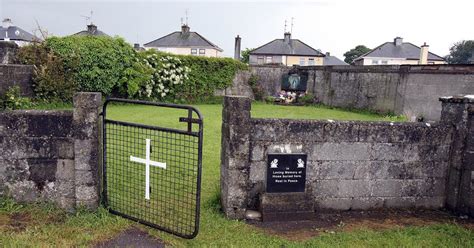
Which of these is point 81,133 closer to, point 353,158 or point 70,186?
point 70,186

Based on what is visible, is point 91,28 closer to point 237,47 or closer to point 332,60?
point 237,47

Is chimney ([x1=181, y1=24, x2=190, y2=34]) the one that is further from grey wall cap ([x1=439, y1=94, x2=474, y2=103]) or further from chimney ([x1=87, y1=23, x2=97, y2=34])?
grey wall cap ([x1=439, y1=94, x2=474, y2=103])

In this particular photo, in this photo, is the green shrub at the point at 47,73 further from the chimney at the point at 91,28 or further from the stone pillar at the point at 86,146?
the chimney at the point at 91,28

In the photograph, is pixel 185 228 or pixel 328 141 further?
pixel 328 141

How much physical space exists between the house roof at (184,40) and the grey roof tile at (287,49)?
21.9 ft

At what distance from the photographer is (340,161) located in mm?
4523

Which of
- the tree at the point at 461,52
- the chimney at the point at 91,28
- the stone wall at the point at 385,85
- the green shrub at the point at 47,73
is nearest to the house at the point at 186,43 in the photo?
the chimney at the point at 91,28

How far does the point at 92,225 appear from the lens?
3.87 meters

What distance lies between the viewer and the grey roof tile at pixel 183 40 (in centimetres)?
4456

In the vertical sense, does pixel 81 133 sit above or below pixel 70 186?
above

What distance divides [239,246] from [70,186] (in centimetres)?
217

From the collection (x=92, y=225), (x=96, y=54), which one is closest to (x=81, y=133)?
(x=92, y=225)

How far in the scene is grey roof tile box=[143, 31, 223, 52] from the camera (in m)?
44.6

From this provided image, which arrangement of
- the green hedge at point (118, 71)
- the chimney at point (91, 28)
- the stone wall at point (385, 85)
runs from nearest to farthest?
the stone wall at point (385, 85) < the green hedge at point (118, 71) < the chimney at point (91, 28)
